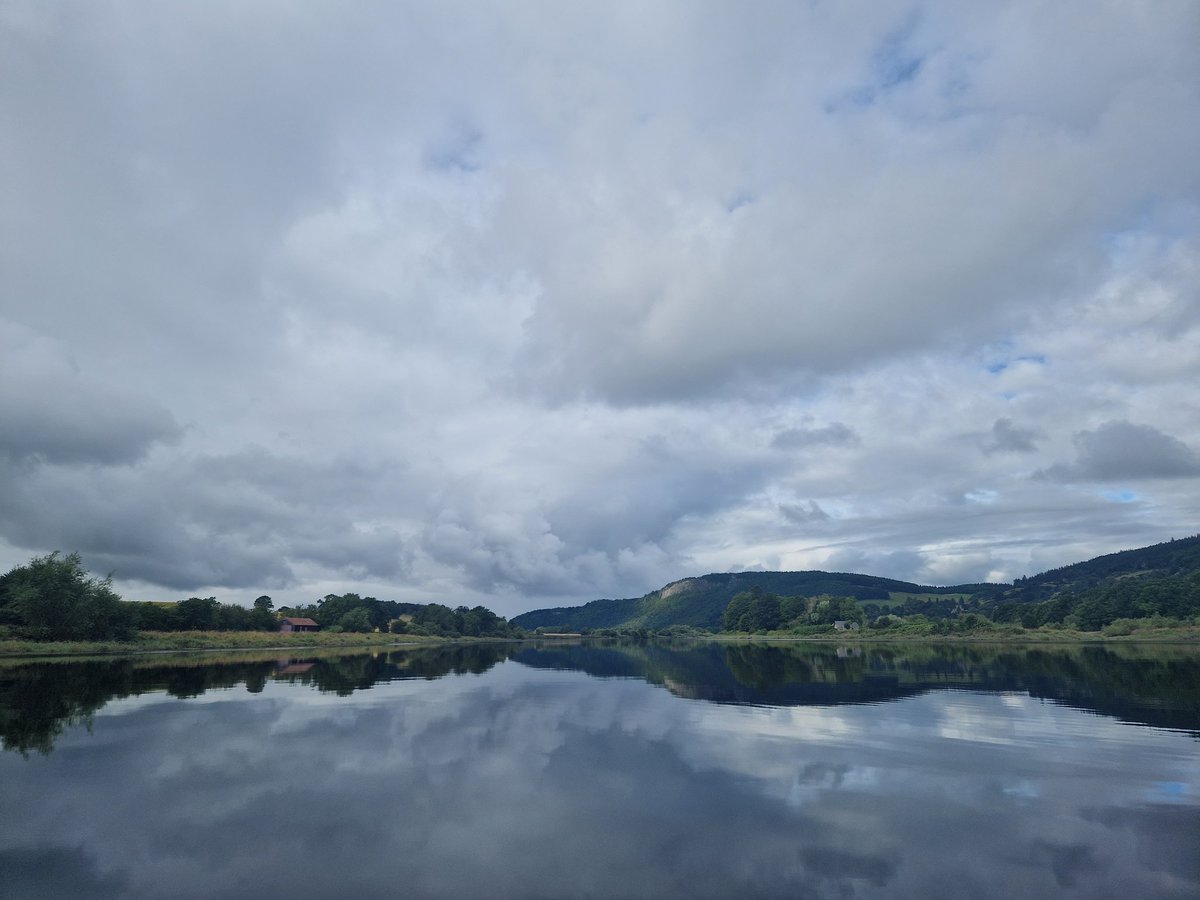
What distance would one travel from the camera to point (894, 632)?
17138 centimetres

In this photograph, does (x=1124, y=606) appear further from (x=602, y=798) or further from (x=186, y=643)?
(x=186, y=643)

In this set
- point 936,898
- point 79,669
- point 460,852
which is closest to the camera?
point 936,898

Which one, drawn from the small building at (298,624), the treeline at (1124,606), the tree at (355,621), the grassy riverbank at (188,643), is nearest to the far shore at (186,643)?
the grassy riverbank at (188,643)

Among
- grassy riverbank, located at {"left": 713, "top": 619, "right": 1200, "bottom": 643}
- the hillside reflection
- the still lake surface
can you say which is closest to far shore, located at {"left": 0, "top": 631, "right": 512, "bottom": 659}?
the hillside reflection

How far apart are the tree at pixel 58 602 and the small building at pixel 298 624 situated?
83.2 metres

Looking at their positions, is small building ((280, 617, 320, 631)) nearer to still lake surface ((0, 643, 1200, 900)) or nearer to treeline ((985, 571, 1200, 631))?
still lake surface ((0, 643, 1200, 900))

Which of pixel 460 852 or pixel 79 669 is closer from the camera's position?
pixel 460 852

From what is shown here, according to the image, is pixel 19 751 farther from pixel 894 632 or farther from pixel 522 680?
pixel 894 632

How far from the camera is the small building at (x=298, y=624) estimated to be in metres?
186

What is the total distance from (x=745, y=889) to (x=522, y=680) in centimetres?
5711

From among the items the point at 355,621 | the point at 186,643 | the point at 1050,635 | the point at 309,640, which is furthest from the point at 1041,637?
the point at 355,621

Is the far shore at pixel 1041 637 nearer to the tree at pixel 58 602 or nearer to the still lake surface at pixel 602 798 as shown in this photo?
the still lake surface at pixel 602 798

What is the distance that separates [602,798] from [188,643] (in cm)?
11938

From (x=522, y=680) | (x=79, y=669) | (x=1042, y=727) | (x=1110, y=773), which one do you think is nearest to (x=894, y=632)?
(x=522, y=680)
